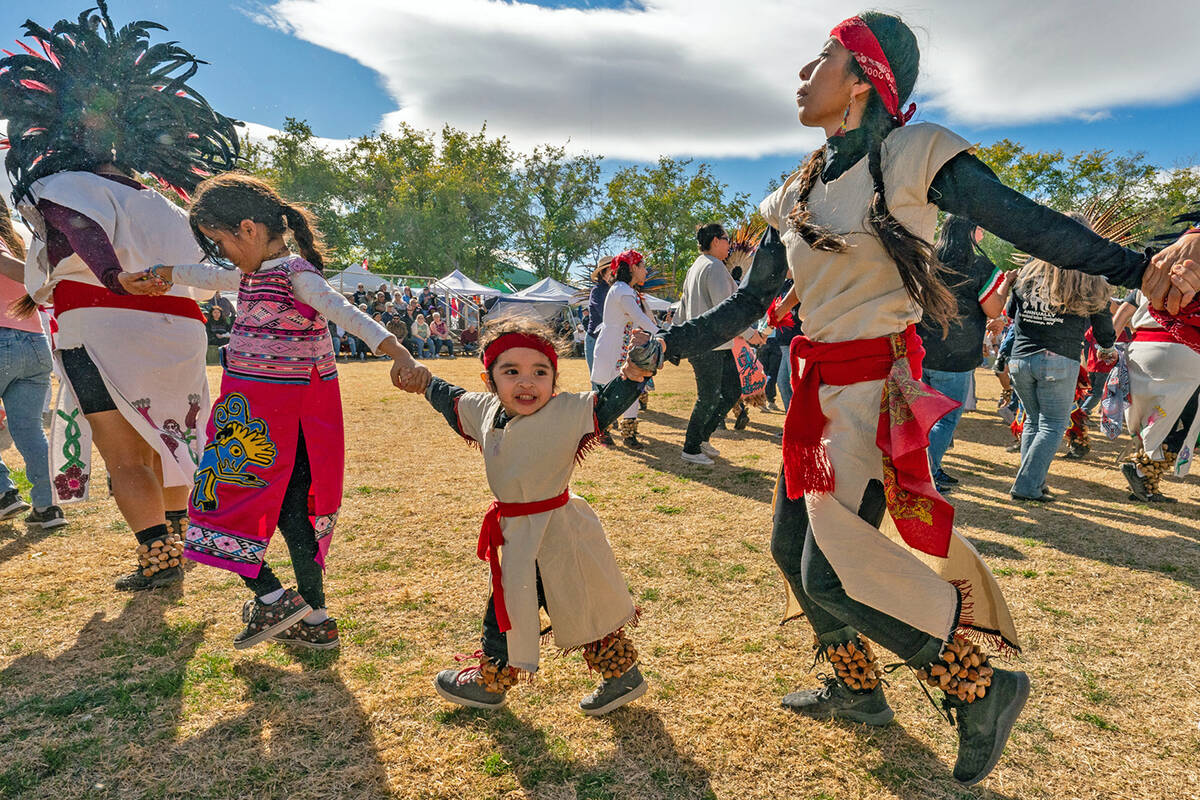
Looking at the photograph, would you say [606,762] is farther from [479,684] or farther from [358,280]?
[358,280]

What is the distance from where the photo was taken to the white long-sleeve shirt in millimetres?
2271

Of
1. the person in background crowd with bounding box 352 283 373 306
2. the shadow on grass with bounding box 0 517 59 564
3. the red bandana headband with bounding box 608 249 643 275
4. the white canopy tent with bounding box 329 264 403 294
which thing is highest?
the white canopy tent with bounding box 329 264 403 294

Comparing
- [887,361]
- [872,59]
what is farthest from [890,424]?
[872,59]

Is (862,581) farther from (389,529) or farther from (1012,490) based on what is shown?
(1012,490)

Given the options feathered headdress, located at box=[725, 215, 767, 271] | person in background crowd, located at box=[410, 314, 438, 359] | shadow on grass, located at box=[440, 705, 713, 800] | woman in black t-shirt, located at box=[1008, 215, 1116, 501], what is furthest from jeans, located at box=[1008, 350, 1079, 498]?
person in background crowd, located at box=[410, 314, 438, 359]

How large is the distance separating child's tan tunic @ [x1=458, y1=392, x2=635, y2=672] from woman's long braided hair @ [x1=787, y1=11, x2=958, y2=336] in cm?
88

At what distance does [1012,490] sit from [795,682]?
3551 mm

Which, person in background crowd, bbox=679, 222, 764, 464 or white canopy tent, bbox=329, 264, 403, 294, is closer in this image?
person in background crowd, bbox=679, 222, 764, 464

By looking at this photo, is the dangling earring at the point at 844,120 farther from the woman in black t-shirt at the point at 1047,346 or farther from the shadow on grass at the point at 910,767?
the woman in black t-shirt at the point at 1047,346

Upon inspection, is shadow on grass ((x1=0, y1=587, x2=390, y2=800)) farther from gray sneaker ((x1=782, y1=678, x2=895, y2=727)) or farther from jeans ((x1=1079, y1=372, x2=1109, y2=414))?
jeans ((x1=1079, y1=372, x2=1109, y2=414))

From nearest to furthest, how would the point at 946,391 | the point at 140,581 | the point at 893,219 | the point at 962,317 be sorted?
the point at 893,219, the point at 140,581, the point at 962,317, the point at 946,391

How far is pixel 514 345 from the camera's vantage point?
2145 millimetres

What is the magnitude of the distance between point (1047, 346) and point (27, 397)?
709 cm

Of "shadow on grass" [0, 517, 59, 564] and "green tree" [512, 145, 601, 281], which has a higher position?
"green tree" [512, 145, 601, 281]
